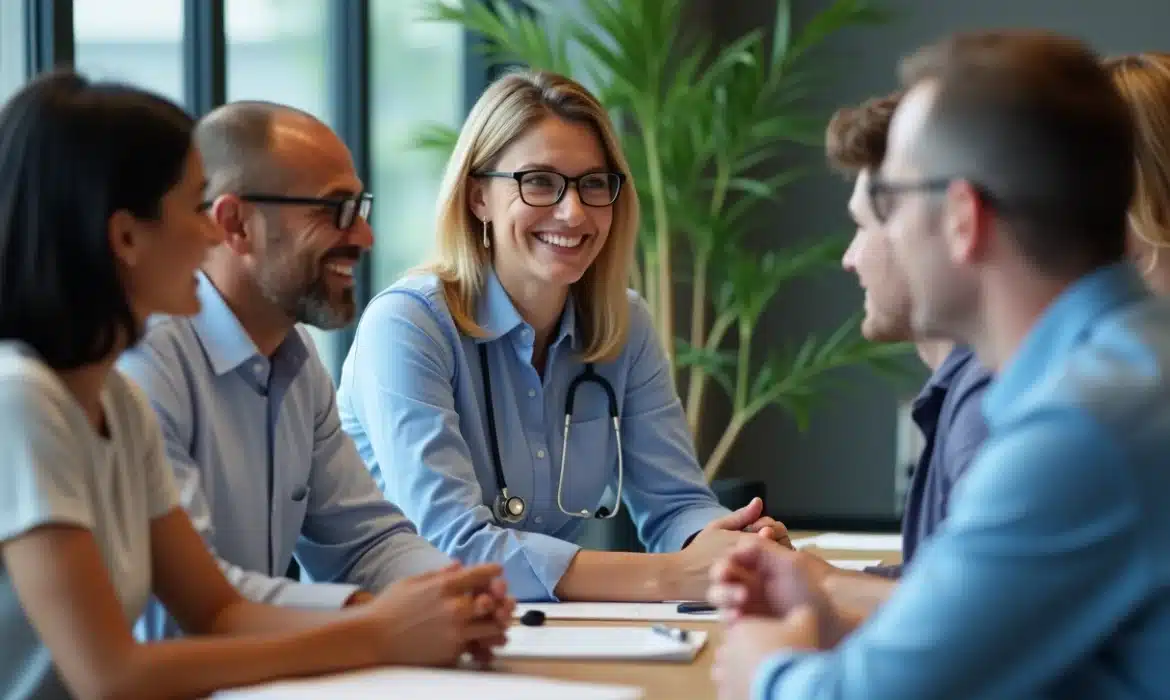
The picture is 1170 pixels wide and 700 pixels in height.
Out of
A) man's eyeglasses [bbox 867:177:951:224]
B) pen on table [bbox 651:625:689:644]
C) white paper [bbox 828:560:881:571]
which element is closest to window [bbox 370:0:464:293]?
white paper [bbox 828:560:881:571]

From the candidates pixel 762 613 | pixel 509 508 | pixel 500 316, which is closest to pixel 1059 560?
pixel 762 613

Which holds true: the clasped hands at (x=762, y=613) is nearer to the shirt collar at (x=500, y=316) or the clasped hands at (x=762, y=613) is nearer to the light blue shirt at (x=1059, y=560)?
the light blue shirt at (x=1059, y=560)

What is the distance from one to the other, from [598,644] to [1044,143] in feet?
2.93

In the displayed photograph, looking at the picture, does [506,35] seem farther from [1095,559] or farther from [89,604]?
[1095,559]

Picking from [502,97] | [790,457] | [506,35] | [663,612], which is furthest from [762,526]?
[790,457]

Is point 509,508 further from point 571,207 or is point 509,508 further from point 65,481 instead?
point 65,481

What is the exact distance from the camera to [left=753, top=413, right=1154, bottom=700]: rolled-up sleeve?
3.81ft

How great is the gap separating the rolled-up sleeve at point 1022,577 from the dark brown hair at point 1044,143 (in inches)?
8.4

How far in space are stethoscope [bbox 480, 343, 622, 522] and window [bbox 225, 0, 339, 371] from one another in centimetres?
111

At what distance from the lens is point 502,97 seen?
9.59 ft

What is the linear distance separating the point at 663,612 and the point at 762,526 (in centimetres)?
37

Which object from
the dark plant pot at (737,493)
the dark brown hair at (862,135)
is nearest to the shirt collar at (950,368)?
the dark brown hair at (862,135)

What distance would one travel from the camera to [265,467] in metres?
2.20

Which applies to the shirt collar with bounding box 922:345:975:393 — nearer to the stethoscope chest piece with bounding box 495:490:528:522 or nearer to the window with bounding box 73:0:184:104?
the stethoscope chest piece with bounding box 495:490:528:522
